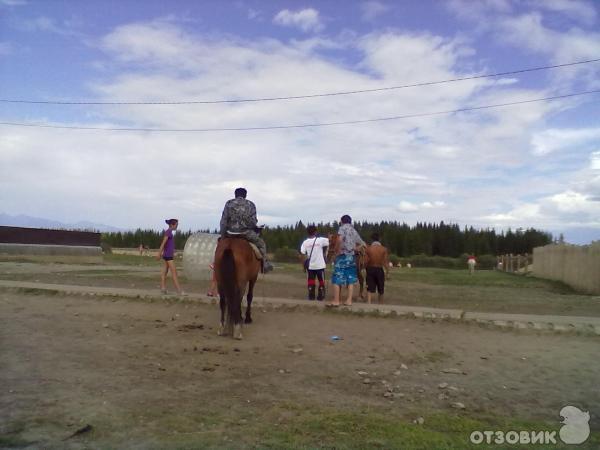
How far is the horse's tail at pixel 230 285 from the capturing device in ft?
25.9

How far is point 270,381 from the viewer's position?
5785mm

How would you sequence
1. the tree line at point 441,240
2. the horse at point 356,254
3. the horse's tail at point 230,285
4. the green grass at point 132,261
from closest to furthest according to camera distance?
1. the horse's tail at point 230,285
2. the horse at point 356,254
3. the green grass at point 132,261
4. the tree line at point 441,240

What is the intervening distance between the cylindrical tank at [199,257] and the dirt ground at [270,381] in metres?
9.64

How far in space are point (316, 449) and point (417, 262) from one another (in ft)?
185

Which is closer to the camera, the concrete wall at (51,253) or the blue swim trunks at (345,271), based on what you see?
the blue swim trunks at (345,271)

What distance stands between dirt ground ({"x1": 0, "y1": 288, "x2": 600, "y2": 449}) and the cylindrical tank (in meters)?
9.64

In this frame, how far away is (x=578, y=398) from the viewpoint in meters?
5.51

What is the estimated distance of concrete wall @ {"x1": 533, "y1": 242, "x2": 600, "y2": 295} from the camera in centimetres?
2066

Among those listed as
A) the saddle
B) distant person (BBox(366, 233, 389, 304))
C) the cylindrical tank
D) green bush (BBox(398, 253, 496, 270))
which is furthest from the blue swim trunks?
green bush (BBox(398, 253, 496, 270))

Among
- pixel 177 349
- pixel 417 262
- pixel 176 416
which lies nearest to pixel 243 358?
pixel 177 349

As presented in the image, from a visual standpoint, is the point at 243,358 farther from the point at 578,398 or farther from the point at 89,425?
the point at 578,398

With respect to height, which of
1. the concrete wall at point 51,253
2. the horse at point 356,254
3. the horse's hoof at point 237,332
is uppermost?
the horse at point 356,254

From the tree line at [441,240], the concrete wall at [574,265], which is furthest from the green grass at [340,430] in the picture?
the tree line at [441,240]

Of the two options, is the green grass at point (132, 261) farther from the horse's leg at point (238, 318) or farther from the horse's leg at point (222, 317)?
the horse's leg at point (238, 318)
